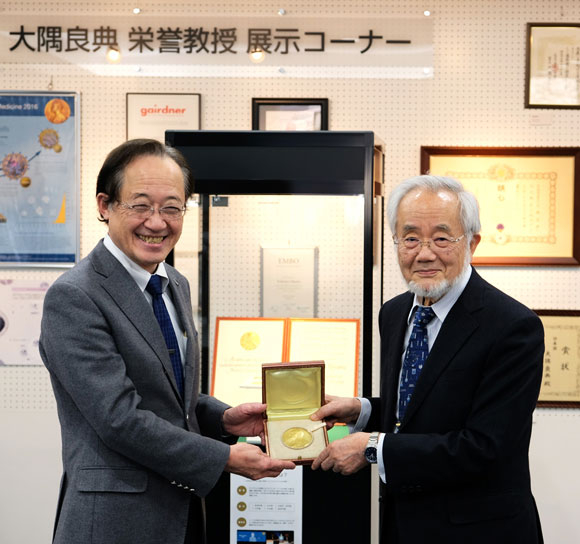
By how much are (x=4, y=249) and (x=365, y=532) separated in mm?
2393

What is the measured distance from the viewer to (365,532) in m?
2.69

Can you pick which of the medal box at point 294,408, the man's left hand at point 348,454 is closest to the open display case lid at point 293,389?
the medal box at point 294,408

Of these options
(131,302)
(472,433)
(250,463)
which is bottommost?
(250,463)

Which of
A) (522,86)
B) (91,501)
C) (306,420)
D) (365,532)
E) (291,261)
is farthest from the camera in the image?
(522,86)

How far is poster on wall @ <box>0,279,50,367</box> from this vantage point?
3705 mm

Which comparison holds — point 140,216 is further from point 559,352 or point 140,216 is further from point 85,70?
point 559,352

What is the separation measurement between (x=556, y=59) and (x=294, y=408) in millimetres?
2458

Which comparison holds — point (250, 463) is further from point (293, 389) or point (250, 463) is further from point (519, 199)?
point (519, 199)

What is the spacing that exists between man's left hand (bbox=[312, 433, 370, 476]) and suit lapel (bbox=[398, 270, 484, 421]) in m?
0.18

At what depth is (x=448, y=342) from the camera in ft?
6.16

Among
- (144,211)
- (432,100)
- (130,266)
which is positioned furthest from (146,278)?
(432,100)

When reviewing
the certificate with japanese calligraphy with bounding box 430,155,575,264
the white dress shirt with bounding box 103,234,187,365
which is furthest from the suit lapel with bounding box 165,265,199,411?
the certificate with japanese calligraphy with bounding box 430,155,575,264

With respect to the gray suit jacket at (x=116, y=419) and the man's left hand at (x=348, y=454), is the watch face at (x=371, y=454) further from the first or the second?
the gray suit jacket at (x=116, y=419)

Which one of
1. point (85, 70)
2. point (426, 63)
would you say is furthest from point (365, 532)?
point (85, 70)
